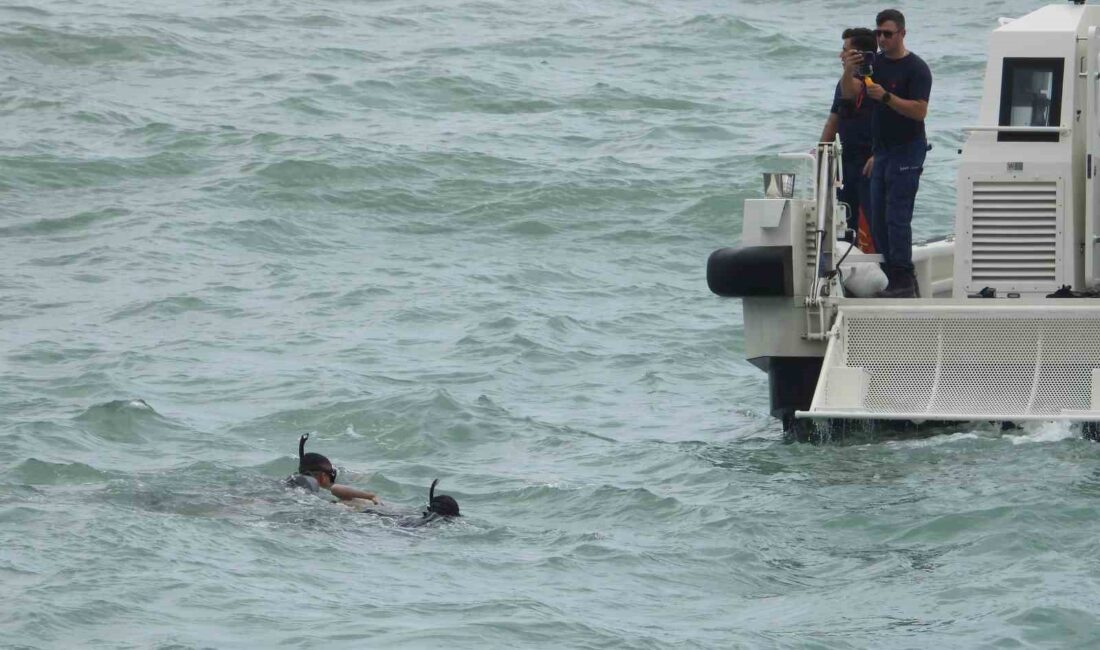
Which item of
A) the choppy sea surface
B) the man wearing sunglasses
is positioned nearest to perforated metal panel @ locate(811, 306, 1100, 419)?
the choppy sea surface

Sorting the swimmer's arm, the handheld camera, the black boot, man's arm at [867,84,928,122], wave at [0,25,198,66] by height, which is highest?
the handheld camera

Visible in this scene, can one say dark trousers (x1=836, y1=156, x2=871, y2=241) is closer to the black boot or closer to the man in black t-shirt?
the man in black t-shirt

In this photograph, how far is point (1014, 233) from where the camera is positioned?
1164 cm

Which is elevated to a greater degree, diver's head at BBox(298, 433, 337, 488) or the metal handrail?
the metal handrail

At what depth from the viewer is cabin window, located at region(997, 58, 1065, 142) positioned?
11734 millimetres

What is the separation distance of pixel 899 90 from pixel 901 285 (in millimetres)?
1136

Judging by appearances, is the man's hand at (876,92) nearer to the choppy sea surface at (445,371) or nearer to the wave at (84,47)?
the choppy sea surface at (445,371)

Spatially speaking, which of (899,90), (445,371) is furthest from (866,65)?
(445,371)

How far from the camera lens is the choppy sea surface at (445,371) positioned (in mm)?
8727

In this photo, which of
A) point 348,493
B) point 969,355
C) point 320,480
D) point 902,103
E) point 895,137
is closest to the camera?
point 348,493

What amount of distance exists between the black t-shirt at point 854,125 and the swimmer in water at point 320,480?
12.0 ft

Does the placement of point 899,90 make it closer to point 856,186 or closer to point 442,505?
point 856,186

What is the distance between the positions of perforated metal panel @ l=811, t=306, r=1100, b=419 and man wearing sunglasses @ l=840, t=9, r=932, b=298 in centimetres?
54

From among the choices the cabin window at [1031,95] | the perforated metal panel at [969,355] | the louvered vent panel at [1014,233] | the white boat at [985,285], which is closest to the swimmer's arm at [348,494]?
the white boat at [985,285]
